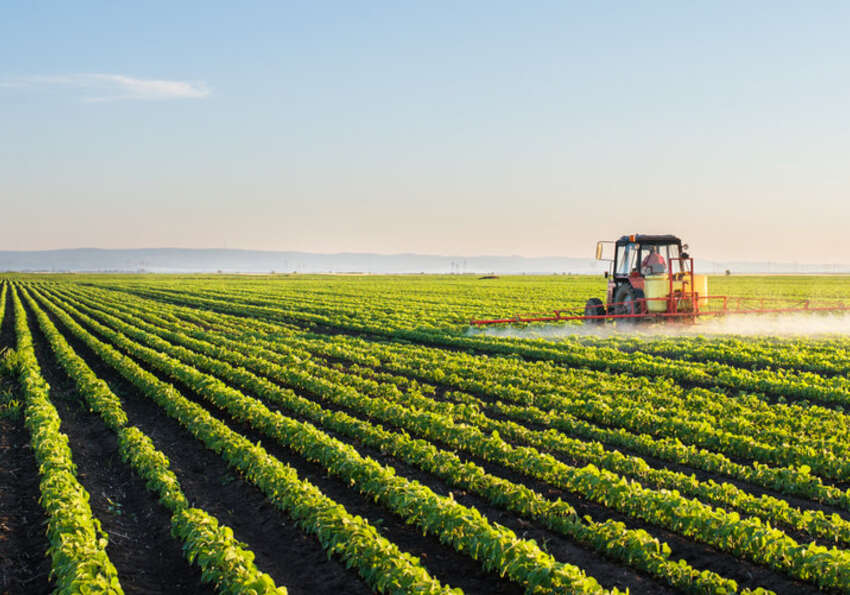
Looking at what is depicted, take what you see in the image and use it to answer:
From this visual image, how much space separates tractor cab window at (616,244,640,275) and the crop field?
5276mm

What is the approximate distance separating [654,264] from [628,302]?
1536 millimetres

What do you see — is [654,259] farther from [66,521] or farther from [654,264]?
[66,521]

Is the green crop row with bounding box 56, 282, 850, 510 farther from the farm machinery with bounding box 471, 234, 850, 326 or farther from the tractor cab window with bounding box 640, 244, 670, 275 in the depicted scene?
the tractor cab window with bounding box 640, 244, 670, 275

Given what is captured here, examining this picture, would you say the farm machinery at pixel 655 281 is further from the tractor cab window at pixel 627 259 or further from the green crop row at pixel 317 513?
the green crop row at pixel 317 513

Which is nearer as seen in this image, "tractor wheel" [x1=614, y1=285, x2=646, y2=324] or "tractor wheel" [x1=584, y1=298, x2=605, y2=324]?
"tractor wheel" [x1=614, y1=285, x2=646, y2=324]

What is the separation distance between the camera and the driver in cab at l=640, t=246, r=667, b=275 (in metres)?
21.7

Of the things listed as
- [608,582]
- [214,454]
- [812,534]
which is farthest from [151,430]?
[812,534]

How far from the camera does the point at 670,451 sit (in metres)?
9.26

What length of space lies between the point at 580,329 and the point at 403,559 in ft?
63.5

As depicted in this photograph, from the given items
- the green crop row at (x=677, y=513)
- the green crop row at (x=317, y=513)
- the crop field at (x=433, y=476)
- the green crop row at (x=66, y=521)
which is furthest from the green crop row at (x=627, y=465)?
the green crop row at (x=66, y=521)

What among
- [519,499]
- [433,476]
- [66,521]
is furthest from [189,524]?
[519,499]

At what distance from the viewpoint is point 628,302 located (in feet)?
70.8

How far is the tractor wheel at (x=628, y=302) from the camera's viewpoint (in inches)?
857

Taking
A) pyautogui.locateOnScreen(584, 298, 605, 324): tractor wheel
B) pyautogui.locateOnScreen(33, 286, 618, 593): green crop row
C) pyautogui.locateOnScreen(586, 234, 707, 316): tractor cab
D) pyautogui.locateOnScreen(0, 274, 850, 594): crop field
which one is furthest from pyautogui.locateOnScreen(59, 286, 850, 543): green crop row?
pyautogui.locateOnScreen(584, 298, 605, 324): tractor wheel
